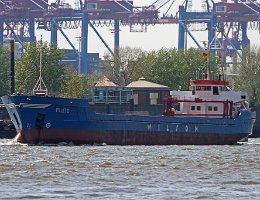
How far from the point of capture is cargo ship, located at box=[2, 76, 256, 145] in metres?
99.2

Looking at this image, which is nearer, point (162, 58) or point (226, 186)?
point (226, 186)

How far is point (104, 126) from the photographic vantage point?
10181 centimetres

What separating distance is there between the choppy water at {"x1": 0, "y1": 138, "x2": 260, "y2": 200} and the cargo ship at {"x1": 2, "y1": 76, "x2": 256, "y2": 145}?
42.3ft

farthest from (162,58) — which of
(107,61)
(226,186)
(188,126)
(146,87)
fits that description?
(226,186)

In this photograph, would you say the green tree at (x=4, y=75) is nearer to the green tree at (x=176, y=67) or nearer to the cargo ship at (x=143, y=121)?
the green tree at (x=176, y=67)

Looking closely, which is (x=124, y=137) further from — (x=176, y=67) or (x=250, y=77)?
(x=250, y=77)

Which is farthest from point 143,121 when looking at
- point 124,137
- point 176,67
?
point 176,67

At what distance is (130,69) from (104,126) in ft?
248

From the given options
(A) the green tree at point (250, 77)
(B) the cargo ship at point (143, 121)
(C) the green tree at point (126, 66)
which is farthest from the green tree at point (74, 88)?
(B) the cargo ship at point (143, 121)

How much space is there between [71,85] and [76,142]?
5775 centimetres

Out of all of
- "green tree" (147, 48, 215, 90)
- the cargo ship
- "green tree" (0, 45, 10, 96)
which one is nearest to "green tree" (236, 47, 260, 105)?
"green tree" (147, 48, 215, 90)

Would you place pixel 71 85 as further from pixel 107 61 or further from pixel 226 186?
pixel 226 186

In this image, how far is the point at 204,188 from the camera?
56.4 meters

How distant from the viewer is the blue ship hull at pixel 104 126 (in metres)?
99.2
